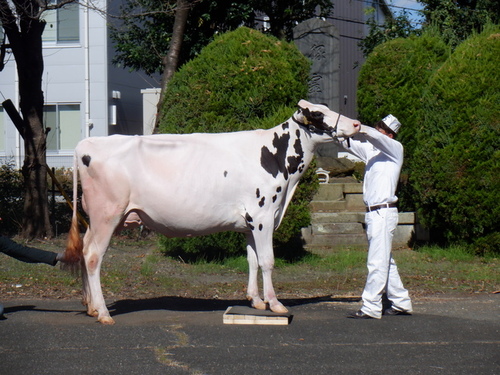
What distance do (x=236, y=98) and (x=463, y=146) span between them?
3.55 meters

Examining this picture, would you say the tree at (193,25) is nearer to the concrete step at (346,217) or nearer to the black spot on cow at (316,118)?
the concrete step at (346,217)

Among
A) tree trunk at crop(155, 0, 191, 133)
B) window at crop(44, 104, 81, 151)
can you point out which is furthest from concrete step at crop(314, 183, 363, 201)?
window at crop(44, 104, 81, 151)

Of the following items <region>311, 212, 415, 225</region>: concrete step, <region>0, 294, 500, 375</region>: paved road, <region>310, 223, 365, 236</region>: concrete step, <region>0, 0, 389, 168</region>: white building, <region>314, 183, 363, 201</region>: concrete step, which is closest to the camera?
<region>0, 294, 500, 375</region>: paved road

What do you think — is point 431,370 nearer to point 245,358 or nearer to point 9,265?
point 245,358

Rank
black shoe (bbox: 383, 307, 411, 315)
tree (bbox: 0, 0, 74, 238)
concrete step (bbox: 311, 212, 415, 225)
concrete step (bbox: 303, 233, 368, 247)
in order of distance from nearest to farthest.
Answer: black shoe (bbox: 383, 307, 411, 315), concrete step (bbox: 303, 233, 368, 247), concrete step (bbox: 311, 212, 415, 225), tree (bbox: 0, 0, 74, 238)

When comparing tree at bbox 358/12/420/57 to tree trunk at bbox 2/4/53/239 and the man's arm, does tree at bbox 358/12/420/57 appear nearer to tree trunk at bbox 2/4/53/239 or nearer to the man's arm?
tree trunk at bbox 2/4/53/239

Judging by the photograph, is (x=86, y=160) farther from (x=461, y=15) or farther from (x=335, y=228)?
(x=461, y=15)

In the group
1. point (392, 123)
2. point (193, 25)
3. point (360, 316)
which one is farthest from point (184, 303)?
point (193, 25)

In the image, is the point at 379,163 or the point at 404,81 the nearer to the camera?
the point at 379,163

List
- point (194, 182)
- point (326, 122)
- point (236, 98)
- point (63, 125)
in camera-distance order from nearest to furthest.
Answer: point (194, 182) → point (326, 122) → point (236, 98) → point (63, 125)

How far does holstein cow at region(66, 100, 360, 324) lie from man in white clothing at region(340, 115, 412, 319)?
14.7 inches

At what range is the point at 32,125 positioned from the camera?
44.3 ft

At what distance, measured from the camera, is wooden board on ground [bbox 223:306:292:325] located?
7.12 meters

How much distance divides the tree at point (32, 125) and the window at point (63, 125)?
35.4 feet
